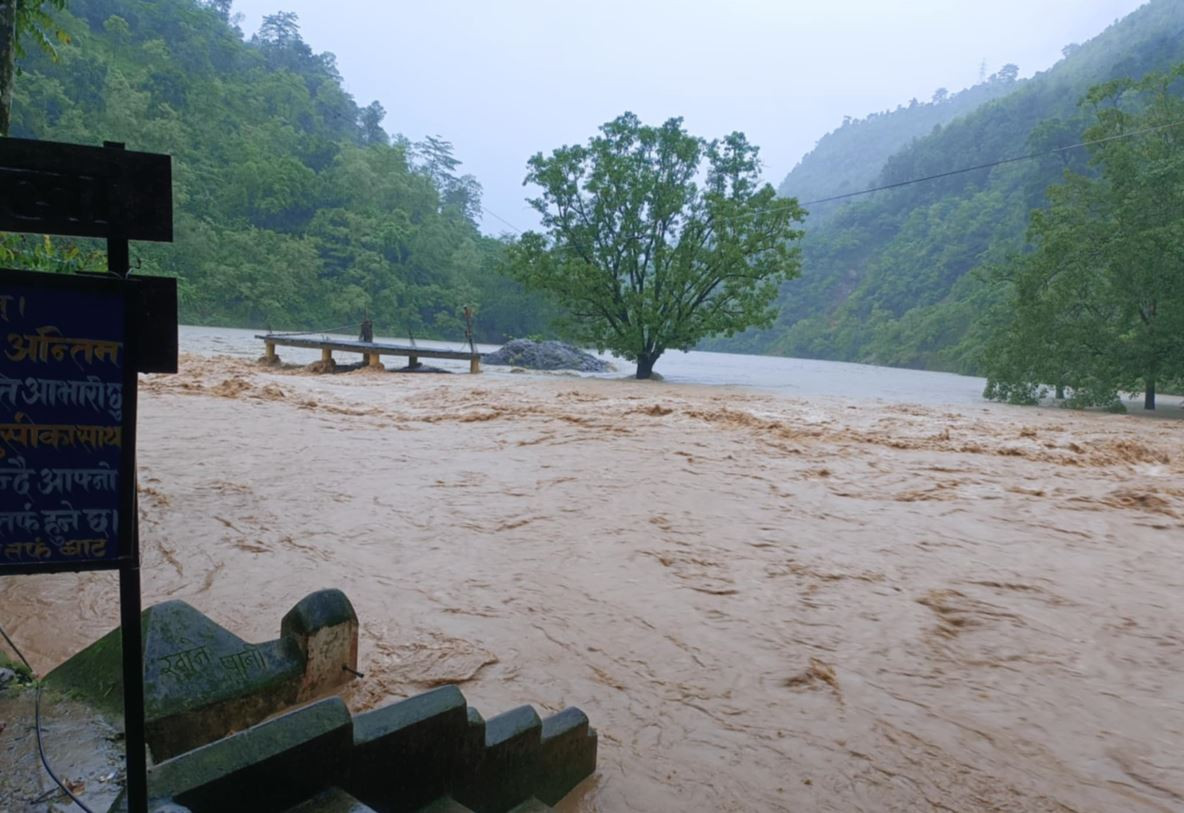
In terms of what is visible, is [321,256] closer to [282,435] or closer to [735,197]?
[735,197]

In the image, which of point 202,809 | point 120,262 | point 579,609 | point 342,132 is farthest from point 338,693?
→ point 342,132

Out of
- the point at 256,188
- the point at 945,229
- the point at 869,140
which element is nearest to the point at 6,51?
the point at 256,188

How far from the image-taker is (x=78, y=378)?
1.56 meters

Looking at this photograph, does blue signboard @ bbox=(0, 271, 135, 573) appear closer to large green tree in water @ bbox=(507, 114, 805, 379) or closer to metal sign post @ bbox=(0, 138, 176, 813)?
metal sign post @ bbox=(0, 138, 176, 813)

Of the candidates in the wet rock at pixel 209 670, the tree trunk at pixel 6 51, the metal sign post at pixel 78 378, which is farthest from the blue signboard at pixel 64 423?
the tree trunk at pixel 6 51

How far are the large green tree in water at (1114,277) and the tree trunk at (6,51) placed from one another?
19.2 m

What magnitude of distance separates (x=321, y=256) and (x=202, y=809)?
175 feet

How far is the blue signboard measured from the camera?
1510 millimetres

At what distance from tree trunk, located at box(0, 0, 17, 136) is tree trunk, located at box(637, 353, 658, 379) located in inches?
743

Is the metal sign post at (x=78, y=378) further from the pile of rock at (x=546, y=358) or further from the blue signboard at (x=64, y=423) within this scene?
the pile of rock at (x=546, y=358)

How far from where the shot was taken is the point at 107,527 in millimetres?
1593

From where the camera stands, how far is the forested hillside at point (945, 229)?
2036 inches

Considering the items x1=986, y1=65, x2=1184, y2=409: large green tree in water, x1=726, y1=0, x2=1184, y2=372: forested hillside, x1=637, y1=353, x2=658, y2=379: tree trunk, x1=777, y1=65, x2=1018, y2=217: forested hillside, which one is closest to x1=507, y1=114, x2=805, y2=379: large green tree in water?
x1=637, y1=353, x2=658, y2=379: tree trunk

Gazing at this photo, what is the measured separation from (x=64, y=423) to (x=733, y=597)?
337 cm
